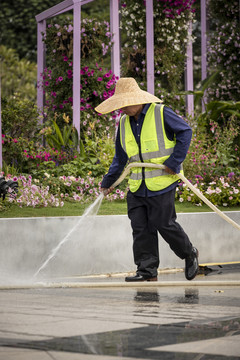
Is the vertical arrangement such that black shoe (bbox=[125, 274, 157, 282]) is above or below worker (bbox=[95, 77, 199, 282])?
below

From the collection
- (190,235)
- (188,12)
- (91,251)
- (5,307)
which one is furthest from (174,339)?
(188,12)

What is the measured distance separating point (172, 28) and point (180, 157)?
32.4ft

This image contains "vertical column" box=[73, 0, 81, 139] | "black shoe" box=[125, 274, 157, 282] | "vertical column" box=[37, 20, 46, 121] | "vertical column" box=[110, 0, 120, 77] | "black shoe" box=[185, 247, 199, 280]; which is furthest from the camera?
"vertical column" box=[37, 20, 46, 121]

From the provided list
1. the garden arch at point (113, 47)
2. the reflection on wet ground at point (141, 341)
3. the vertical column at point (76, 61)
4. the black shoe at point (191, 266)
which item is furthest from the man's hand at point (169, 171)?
the vertical column at point (76, 61)

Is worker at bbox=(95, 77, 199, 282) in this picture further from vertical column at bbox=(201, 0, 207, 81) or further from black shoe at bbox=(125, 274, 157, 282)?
vertical column at bbox=(201, 0, 207, 81)

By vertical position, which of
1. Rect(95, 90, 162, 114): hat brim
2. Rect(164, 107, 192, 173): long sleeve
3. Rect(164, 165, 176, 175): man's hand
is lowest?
Rect(164, 165, 176, 175): man's hand

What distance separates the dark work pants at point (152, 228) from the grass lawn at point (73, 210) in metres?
2.11

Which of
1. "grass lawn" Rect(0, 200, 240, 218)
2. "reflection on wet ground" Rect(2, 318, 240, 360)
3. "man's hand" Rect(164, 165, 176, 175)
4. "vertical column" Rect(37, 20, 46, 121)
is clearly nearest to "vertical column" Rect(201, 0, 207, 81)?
"vertical column" Rect(37, 20, 46, 121)

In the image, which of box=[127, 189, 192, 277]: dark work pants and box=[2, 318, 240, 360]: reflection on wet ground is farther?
box=[127, 189, 192, 277]: dark work pants

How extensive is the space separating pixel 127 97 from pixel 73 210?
2.81m

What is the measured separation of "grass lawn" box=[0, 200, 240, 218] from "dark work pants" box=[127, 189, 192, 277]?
6.92 ft

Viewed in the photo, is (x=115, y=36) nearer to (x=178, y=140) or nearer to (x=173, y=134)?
(x=173, y=134)

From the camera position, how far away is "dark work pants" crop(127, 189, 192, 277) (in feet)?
23.7

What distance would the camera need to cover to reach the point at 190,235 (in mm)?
9242
